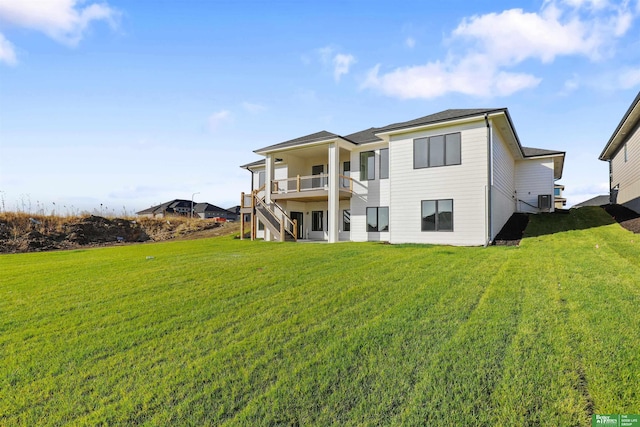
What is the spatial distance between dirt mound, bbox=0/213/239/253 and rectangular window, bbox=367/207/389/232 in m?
12.9

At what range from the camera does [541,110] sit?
13.0 m

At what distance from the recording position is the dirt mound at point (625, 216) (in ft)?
42.4

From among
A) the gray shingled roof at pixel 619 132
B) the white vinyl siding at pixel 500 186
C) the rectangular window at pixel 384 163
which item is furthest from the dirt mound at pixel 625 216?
the rectangular window at pixel 384 163

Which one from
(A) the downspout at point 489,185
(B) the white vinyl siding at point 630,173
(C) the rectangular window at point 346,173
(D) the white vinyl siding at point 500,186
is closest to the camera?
(A) the downspout at point 489,185

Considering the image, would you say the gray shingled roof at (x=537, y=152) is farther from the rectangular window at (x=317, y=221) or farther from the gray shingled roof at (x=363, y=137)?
the rectangular window at (x=317, y=221)

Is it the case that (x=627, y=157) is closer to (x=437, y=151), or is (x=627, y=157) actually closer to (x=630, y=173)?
(x=630, y=173)

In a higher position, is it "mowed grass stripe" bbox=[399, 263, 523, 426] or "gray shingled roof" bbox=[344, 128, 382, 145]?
"gray shingled roof" bbox=[344, 128, 382, 145]

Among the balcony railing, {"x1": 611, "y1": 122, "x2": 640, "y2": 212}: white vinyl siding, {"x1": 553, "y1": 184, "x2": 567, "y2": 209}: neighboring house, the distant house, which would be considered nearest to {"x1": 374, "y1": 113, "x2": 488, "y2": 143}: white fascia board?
the balcony railing

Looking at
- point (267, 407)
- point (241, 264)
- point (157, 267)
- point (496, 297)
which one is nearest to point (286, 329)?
point (267, 407)

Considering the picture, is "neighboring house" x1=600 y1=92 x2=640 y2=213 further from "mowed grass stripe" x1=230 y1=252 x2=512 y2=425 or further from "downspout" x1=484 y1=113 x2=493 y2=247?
"mowed grass stripe" x1=230 y1=252 x2=512 y2=425

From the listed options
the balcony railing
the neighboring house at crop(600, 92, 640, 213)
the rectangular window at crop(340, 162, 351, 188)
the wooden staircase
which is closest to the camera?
the neighboring house at crop(600, 92, 640, 213)

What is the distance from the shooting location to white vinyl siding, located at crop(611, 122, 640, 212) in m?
15.6

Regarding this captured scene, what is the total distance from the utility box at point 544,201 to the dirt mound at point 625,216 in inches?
108

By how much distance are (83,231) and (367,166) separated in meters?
19.4
